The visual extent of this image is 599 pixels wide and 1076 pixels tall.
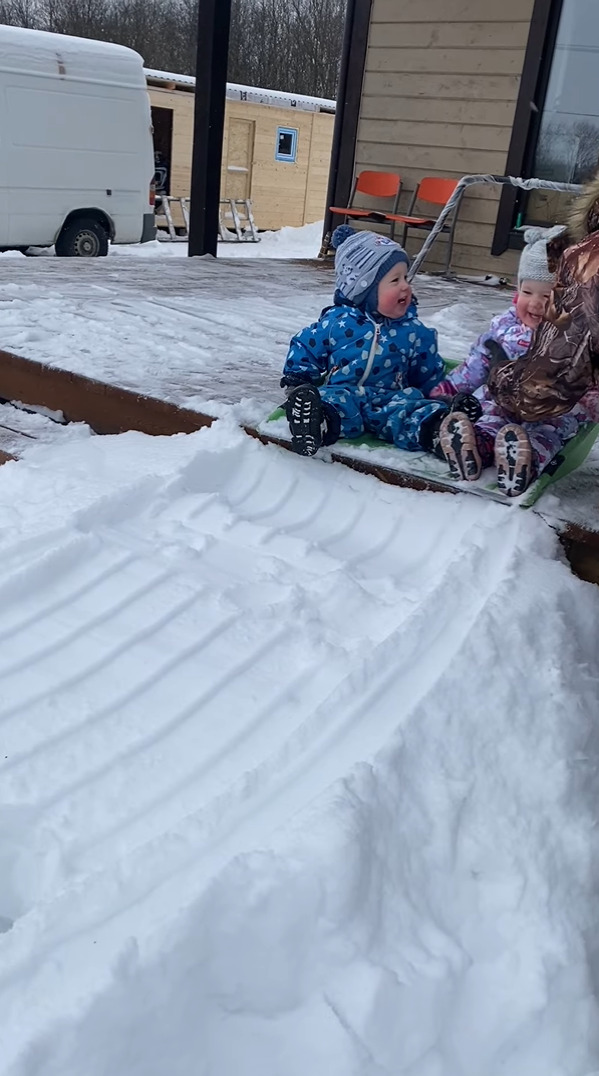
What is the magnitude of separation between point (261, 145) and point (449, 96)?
10.4 m

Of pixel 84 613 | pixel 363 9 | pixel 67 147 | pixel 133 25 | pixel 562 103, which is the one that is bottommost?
pixel 84 613

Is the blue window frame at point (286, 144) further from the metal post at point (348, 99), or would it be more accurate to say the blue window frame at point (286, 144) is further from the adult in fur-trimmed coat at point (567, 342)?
the adult in fur-trimmed coat at point (567, 342)

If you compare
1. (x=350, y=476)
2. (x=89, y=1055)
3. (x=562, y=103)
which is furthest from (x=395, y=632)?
(x=562, y=103)

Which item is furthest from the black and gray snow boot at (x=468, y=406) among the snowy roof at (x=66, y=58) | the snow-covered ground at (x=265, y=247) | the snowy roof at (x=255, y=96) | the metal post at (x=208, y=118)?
the snowy roof at (x=255, y=96)

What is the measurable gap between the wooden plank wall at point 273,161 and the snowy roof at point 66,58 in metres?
4.48

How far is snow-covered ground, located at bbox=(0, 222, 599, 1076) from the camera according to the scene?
3.88 feet

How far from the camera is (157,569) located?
7.09ft

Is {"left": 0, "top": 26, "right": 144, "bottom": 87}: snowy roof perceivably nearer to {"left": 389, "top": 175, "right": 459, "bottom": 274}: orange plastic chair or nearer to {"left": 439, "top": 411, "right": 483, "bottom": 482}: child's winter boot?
{"left": 389, "top": 175, "right": 459, "bottom": 274}: orange plastic chair

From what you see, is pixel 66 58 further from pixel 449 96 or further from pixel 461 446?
pixel 461 446

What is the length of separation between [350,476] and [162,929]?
64.1 inches

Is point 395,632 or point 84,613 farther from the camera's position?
point 84,613

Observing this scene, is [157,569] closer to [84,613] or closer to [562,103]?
[84,613]

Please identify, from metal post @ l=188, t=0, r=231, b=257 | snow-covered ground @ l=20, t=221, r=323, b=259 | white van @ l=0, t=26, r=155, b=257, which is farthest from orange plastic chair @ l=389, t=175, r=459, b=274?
snow-covered ground @ l=20, t=221, r=323, b=259

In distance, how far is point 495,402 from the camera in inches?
94.6
